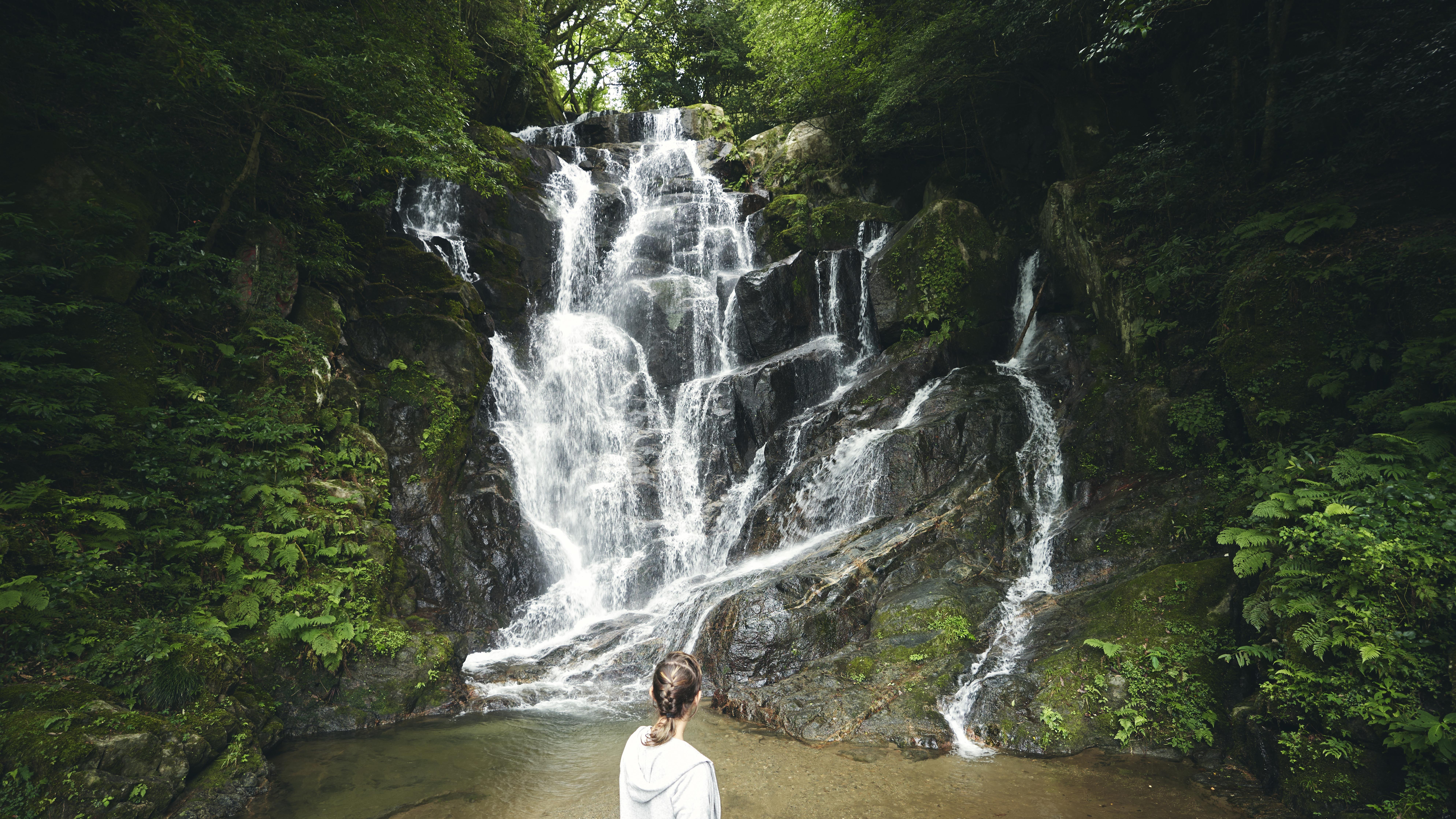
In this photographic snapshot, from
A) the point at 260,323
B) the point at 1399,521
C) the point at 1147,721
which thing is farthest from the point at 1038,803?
the point at 260,323

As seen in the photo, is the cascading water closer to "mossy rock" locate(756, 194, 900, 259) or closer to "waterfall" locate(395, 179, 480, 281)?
"mossy rock" locate(756, 194, 900, 259)

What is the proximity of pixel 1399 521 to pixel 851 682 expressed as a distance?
16.0 ft

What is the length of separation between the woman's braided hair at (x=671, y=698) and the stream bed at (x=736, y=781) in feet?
11.5

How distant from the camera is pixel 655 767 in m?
2.06

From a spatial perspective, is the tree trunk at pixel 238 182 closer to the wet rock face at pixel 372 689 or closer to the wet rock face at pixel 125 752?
the wet rock face at pixel 372 689

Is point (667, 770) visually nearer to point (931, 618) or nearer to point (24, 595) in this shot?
point (24, 595)

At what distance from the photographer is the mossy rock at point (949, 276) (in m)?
13.2

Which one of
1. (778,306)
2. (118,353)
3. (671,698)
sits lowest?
(671,698)

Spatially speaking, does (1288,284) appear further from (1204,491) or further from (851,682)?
(851,682)

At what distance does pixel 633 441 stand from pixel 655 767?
11.3m

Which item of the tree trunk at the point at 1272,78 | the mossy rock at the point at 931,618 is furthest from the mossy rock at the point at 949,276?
the mossy rock at the point at 931,618

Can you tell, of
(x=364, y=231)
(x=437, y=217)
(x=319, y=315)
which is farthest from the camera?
(x=437, y=217)

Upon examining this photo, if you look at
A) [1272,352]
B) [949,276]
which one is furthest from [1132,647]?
[949,276]

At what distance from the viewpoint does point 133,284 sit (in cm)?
731
